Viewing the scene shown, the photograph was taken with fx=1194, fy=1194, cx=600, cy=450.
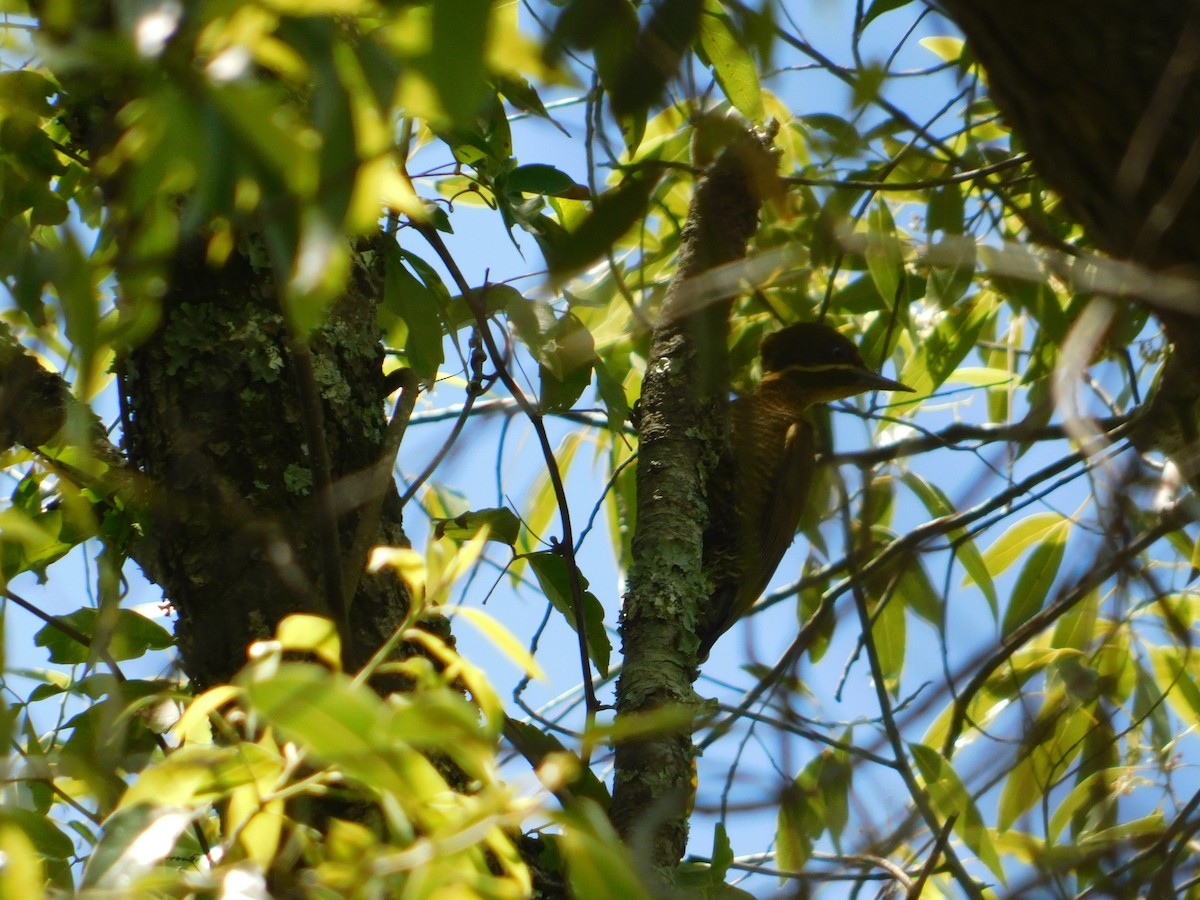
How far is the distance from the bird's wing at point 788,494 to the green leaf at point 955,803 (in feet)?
6.14

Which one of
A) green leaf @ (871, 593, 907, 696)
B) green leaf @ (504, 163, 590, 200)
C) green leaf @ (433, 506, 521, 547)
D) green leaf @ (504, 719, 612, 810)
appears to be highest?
green leaf @ (504, 163, 590, 200)

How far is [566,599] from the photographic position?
79.1 inches

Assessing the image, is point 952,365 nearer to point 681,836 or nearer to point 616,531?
point 616,531

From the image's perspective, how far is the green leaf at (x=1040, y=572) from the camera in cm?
257

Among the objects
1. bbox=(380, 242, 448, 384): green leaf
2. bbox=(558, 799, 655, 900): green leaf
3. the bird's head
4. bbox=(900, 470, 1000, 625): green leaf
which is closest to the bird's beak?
the bird's head

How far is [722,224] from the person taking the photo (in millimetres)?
2217

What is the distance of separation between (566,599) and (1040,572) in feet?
3.88

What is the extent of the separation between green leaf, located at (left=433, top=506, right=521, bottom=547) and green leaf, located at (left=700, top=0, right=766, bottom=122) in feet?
2.58

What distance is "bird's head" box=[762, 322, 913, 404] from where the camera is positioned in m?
3.84

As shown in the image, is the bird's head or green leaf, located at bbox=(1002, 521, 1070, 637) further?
the bird's head

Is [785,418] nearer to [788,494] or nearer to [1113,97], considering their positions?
[788,494]

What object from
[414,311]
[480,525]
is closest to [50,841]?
[480,525]

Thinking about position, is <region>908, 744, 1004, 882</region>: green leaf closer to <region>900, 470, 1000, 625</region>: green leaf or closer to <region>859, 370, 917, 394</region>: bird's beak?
<region>900, 470, 1000, 625</region>: green leaf

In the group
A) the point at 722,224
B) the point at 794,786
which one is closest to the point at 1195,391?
the point at 794,786
